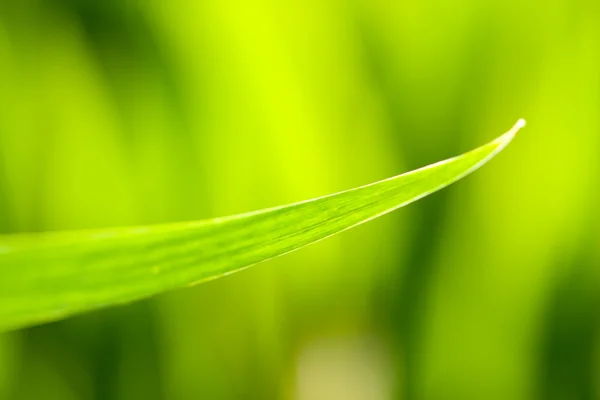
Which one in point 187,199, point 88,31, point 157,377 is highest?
point 88,31

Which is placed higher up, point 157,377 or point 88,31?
point 88,31

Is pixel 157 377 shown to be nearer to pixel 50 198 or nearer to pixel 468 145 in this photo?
pixel 50 198

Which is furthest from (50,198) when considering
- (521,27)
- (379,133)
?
(521,27)

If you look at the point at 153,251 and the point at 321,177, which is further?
the point at 321,177

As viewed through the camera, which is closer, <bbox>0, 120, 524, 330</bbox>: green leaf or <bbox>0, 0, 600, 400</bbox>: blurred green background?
<bbox>0, 120, 524, 330</bbox>: green leaf
